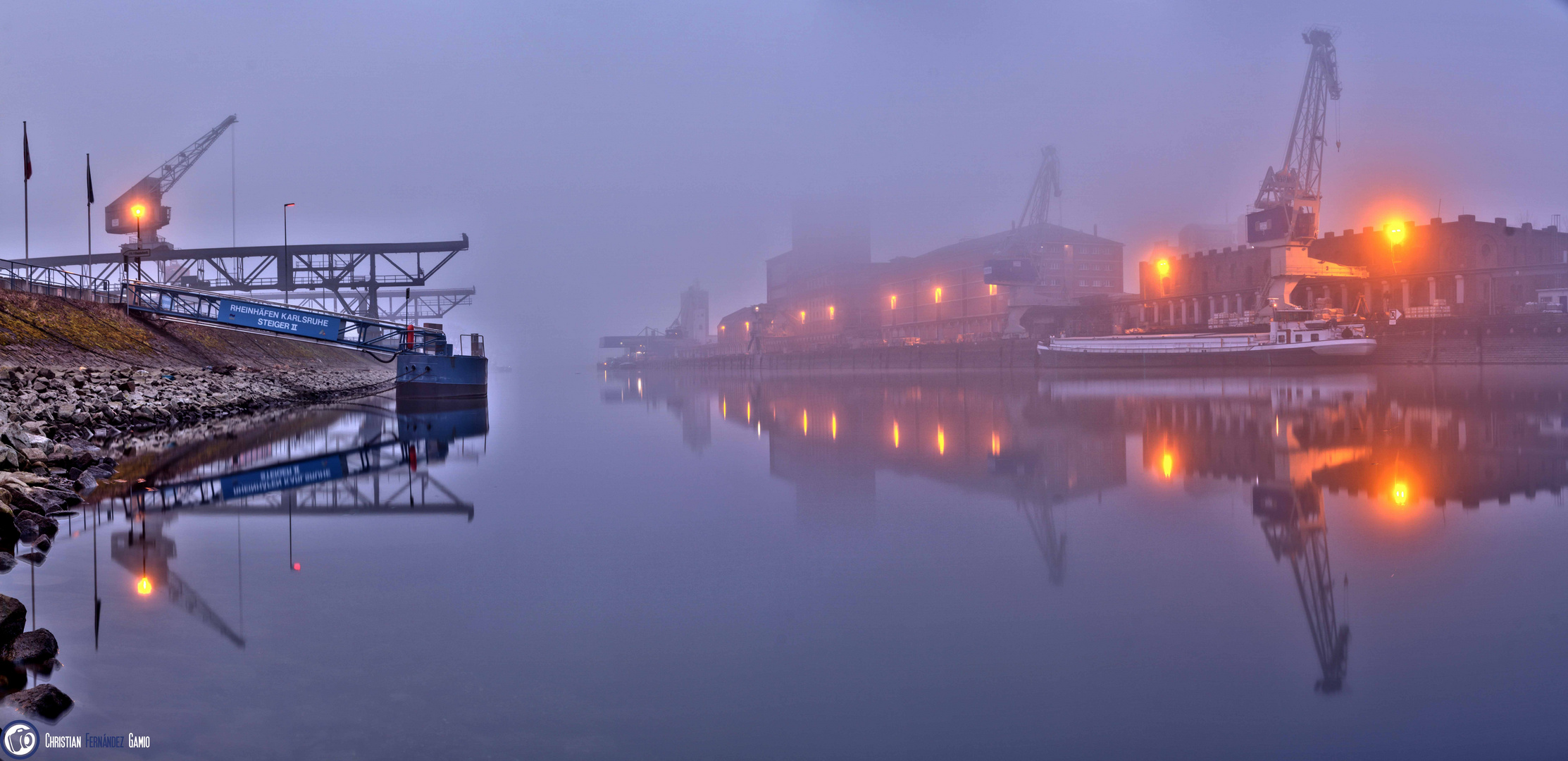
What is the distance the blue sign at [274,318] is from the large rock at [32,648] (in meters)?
24.5

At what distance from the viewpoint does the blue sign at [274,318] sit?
26141 millimetres

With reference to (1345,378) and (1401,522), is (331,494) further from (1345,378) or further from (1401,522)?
(1345,378)

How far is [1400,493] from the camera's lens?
8227mm

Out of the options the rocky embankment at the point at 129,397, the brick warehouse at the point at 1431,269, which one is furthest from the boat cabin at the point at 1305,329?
the rocky embankment at the point at 129,397

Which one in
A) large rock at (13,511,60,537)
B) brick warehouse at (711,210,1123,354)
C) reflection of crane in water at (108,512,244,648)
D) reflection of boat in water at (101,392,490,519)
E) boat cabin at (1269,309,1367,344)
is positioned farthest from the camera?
brick warehouse at (711,210,1123,354)

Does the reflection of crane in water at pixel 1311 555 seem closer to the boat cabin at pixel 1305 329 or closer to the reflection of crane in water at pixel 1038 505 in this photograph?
the reflection of crane in water at pixel 1038 505

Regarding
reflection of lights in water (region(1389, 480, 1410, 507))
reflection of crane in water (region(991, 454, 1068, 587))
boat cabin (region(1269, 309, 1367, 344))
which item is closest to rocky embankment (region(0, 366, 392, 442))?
reflection of crane in water (region(991, 454, 1068, 587))

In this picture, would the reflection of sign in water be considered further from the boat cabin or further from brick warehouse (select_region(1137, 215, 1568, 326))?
brick warehouse (select_region(1137, 215, 1568, 326))

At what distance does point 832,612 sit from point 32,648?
3.81 m

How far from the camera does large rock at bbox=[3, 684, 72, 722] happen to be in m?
3.47

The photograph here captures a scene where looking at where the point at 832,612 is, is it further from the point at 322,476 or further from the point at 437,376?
the point at 437,376

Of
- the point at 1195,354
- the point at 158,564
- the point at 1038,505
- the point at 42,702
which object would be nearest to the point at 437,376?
the point at 158,564

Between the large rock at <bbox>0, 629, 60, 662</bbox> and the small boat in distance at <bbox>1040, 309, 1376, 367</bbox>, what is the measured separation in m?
54.7

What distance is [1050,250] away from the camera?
315 ft
